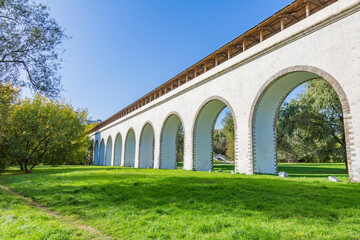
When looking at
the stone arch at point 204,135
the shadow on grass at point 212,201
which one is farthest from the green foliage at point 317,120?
the shadow on grass at point 212,201

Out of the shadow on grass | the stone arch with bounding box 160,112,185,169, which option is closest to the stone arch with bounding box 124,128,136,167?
the stone arch with bounding box 160,112,185,169

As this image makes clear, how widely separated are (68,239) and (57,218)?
1691mm

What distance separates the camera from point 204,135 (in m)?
17.9

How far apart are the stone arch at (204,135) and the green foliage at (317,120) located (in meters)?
5.75

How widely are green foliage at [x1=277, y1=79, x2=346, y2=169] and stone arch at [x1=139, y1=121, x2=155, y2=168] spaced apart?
14.5m

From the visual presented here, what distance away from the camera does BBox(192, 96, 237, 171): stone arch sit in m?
17.3

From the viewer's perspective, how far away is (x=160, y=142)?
22234 millimetres

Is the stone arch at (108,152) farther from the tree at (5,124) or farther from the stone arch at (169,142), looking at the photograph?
the tree at (5,124)

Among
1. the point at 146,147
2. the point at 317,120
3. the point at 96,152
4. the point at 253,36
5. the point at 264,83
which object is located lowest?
the point at 96,152

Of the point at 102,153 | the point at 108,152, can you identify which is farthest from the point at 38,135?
the point at 102,153

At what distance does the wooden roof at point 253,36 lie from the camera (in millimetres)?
11531

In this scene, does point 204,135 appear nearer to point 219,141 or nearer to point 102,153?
point 102,153

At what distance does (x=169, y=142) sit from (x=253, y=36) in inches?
491

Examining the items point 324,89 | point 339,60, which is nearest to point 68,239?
point 339,60
